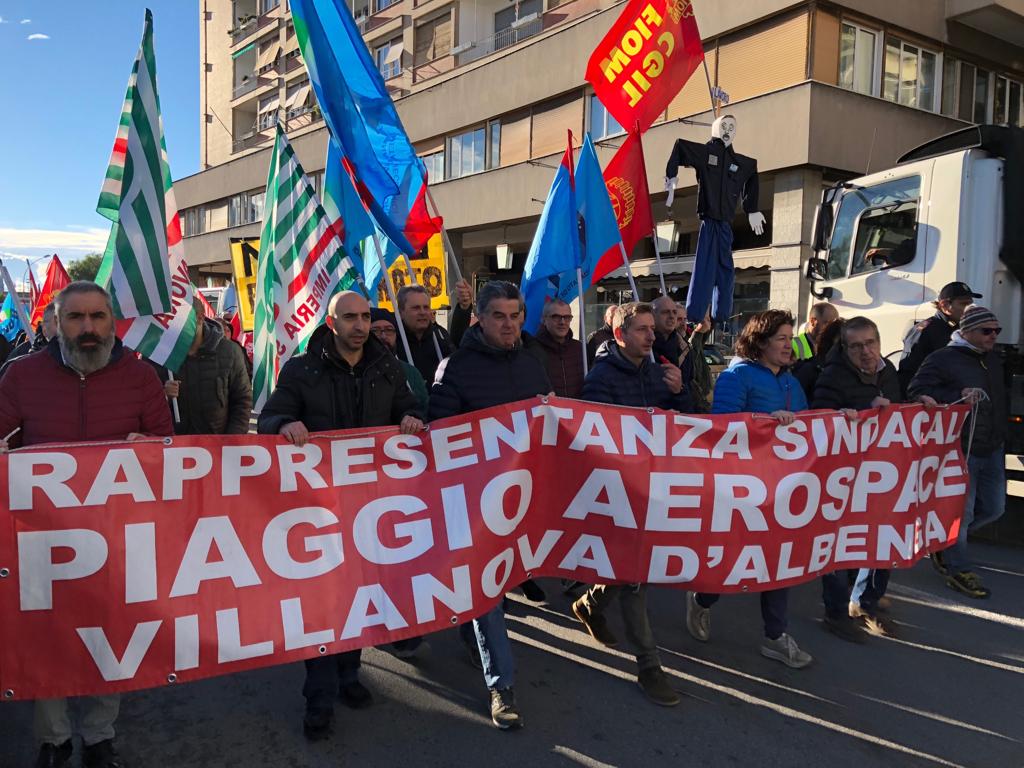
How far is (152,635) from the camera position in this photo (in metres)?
2.86

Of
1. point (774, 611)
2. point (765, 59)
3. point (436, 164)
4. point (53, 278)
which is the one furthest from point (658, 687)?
point (436, 164)

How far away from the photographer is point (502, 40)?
23.0 m

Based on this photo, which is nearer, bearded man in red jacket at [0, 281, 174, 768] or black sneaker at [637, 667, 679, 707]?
bearded man in red jacket at [0, 281, 174, 768]

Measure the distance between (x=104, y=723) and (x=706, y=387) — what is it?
15.1ft

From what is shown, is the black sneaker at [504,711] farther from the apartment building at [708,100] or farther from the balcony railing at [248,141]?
the balcony railing at [248,141]

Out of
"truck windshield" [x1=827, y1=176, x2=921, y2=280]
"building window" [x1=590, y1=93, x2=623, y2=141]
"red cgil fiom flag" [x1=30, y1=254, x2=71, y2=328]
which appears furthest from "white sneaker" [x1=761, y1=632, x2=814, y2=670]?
"building window" [x1=590, y1=93, x2=623, y2=141]

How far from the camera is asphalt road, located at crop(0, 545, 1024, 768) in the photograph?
10.4 ft

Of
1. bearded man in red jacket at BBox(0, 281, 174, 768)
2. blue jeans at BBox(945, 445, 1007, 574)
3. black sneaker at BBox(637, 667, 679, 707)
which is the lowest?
black sneaker at BBox(637, 667, 679, 707)

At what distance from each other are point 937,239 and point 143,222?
244 inches

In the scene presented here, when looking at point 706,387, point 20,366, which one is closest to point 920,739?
point 706,387

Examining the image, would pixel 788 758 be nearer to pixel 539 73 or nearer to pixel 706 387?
pixel 706 387

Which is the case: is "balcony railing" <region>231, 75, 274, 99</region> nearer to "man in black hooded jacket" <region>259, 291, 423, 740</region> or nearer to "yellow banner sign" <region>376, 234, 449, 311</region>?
"yellow banner sign" <region>376, 234, 449, 311</region>

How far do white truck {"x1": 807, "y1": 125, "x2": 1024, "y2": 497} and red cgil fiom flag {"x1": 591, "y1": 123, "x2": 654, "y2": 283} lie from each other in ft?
7.16

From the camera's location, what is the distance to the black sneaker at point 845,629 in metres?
4.35
